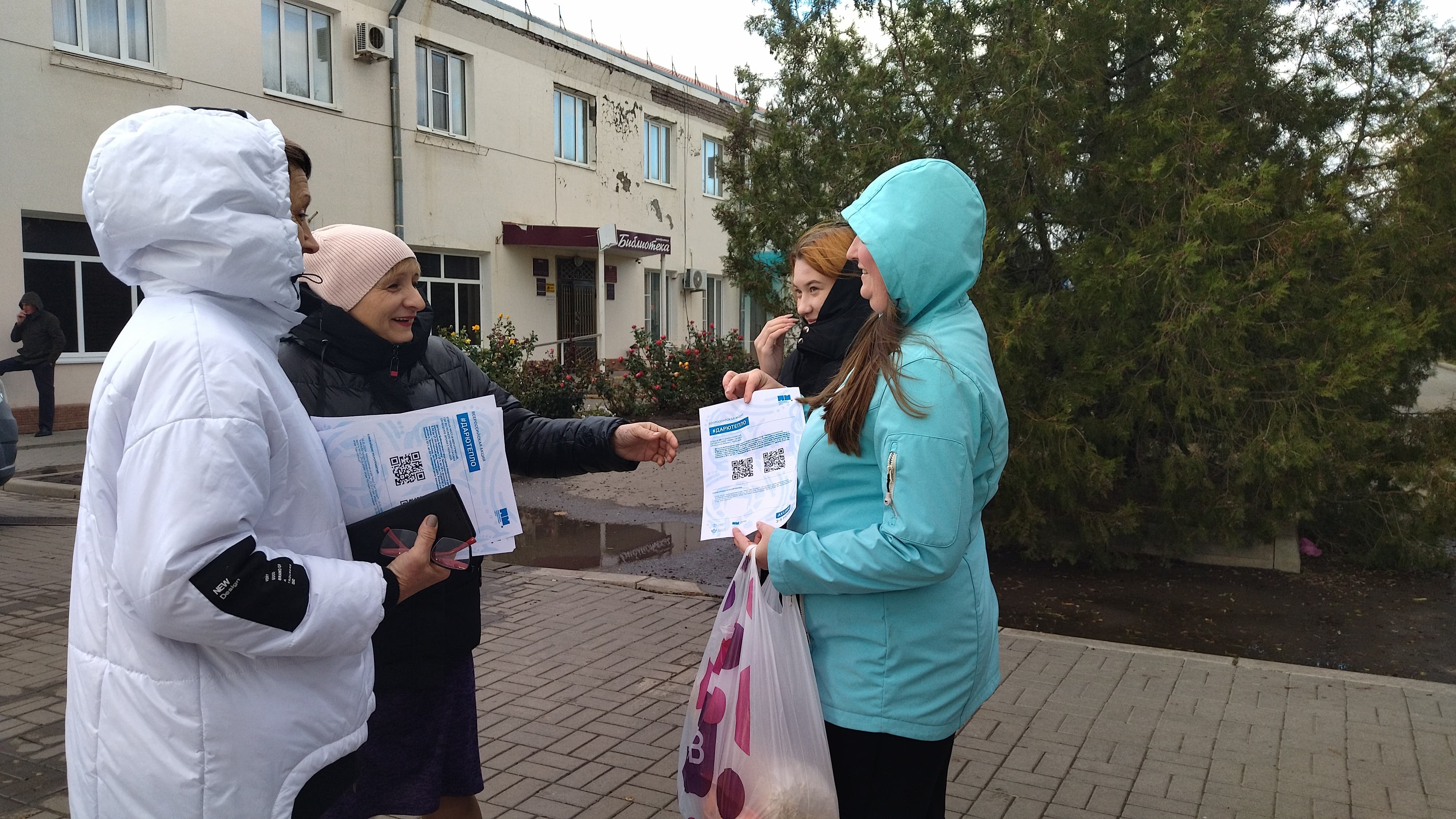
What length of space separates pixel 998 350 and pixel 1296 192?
2.34 metres

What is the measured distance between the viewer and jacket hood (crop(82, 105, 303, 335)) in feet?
5.46

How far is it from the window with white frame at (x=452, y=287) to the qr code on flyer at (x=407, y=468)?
17.4 m

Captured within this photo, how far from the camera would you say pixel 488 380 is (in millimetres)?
2908

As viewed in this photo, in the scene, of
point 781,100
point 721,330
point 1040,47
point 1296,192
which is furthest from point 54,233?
point 721,330

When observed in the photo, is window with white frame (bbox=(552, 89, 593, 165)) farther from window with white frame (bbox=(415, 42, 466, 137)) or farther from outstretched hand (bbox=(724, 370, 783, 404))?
outstretched hand (bbox=(724, 370, 783, 404))

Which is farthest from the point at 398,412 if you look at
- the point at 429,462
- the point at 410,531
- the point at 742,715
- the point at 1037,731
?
the point at 1037,731

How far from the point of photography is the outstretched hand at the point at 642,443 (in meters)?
2.94

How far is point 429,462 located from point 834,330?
5.44 ft

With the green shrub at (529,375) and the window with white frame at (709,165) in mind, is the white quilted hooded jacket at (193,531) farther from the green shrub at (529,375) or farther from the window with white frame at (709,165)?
the window with white frame at (709,165)

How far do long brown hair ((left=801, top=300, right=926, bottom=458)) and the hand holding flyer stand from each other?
16 cm

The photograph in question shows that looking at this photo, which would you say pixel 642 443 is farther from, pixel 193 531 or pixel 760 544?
pixel 193 531

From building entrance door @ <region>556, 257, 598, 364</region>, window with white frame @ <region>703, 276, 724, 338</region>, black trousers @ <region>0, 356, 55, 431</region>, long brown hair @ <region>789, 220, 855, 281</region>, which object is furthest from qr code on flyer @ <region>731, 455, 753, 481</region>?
window with white frame @ <region>703, 276, 724, 338</region>

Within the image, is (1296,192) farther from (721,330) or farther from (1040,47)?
(721,330)

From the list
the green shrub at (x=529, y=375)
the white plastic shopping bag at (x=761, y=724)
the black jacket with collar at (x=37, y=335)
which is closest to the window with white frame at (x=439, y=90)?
the green shrub at (x=529, y=375)
